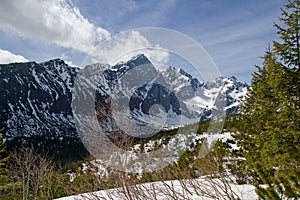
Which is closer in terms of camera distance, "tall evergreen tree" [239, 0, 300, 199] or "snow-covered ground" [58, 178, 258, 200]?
"snow-covered ground" [58, 178, 258, 200]

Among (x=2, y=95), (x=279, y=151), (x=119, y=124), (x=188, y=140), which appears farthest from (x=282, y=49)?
(x=2, y=95)

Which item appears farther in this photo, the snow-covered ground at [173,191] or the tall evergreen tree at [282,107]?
the tall evergreen tree at [282,107]

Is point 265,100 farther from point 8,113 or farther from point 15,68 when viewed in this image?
point 15,68

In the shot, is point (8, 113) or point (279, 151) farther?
point (8, 113)

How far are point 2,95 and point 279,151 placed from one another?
179706 mm

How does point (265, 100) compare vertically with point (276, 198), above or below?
above

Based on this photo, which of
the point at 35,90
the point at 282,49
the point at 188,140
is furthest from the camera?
the point at 35,90

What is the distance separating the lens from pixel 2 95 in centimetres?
16200

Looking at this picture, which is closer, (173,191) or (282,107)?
(173,191)

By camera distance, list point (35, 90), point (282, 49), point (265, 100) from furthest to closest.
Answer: point (35, 90) → point (265, 100) → point (282, 49)

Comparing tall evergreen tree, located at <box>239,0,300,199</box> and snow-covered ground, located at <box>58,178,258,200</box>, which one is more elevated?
tall evergreen tree, located at <box>239,0,300,199</box>

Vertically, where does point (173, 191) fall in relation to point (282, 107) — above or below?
below

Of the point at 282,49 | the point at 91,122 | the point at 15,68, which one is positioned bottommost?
the point at 91,122

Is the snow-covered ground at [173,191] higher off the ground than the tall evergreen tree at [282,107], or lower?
lower
